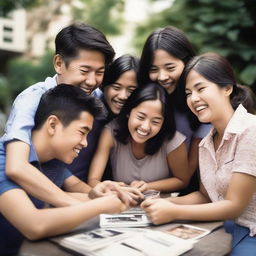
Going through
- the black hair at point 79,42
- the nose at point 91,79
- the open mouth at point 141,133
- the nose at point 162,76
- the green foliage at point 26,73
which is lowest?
the green foliage at point 26,73

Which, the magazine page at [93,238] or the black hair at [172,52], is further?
the black hair at [172,52]

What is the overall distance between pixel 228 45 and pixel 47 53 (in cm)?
1223

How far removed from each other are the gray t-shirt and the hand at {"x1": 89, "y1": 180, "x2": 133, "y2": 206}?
59 cm

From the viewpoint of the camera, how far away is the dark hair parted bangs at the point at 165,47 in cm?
269

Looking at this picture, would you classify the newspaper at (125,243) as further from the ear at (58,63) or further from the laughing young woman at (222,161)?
the ear at (58,63)

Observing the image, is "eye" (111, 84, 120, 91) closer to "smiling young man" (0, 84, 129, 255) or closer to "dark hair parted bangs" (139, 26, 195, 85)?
"dark hair parted bangs" (139, 26, 195, 85)

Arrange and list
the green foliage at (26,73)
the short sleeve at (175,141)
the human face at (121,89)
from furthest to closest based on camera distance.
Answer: the green foliage at (26,73) < the human face at (121,89) < the short sleeve at (175,141)

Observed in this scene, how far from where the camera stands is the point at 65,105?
207 cm

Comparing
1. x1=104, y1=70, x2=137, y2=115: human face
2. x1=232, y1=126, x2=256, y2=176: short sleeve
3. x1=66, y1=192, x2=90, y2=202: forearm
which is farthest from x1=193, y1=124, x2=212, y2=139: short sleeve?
x1=66, y1=192, x2=90, y2=202: forearm

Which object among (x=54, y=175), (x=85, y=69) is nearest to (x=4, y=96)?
(x=85, y=69)

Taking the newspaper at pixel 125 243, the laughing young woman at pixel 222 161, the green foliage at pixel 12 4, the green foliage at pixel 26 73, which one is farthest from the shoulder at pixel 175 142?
the green foliage at pixel 26 73

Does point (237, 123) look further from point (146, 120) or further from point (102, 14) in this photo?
point (102, 14)

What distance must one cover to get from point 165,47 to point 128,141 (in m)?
0.71

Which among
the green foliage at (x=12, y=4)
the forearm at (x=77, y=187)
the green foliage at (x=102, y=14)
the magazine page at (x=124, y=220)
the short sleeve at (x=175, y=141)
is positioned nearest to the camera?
the magazine page at (x=124, y=220)
